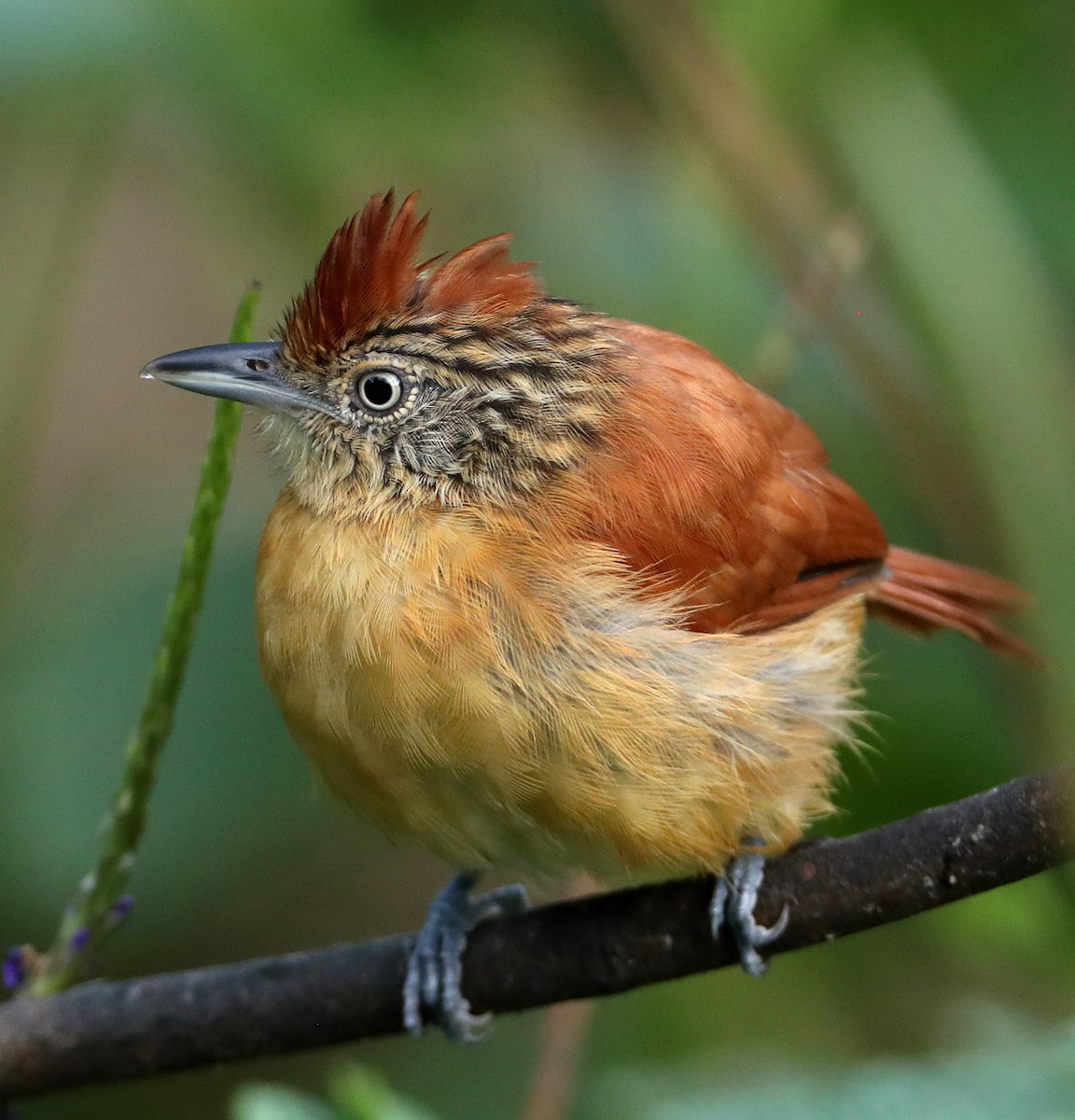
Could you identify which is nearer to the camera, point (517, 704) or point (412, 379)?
point (517, 704)

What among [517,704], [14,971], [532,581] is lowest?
[14,971]

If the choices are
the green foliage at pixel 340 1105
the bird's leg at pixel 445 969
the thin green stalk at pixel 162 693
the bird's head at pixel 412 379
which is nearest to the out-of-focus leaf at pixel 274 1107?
the green foliage at pixel 340 1105

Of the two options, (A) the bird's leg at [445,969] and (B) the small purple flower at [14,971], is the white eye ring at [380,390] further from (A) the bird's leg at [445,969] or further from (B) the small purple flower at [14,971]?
(B) the small purple flower at [14,971]

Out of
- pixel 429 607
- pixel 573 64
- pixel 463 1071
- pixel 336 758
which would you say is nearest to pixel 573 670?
pixel 429 607

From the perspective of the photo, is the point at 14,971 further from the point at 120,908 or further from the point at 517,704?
the point at 517,704

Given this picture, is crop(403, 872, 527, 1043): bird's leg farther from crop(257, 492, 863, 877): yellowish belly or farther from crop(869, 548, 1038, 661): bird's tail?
crop(869, 548, 1038, 661): bird's tail

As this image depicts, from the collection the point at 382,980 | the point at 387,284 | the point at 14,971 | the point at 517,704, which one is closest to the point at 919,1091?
the point at 517,704
